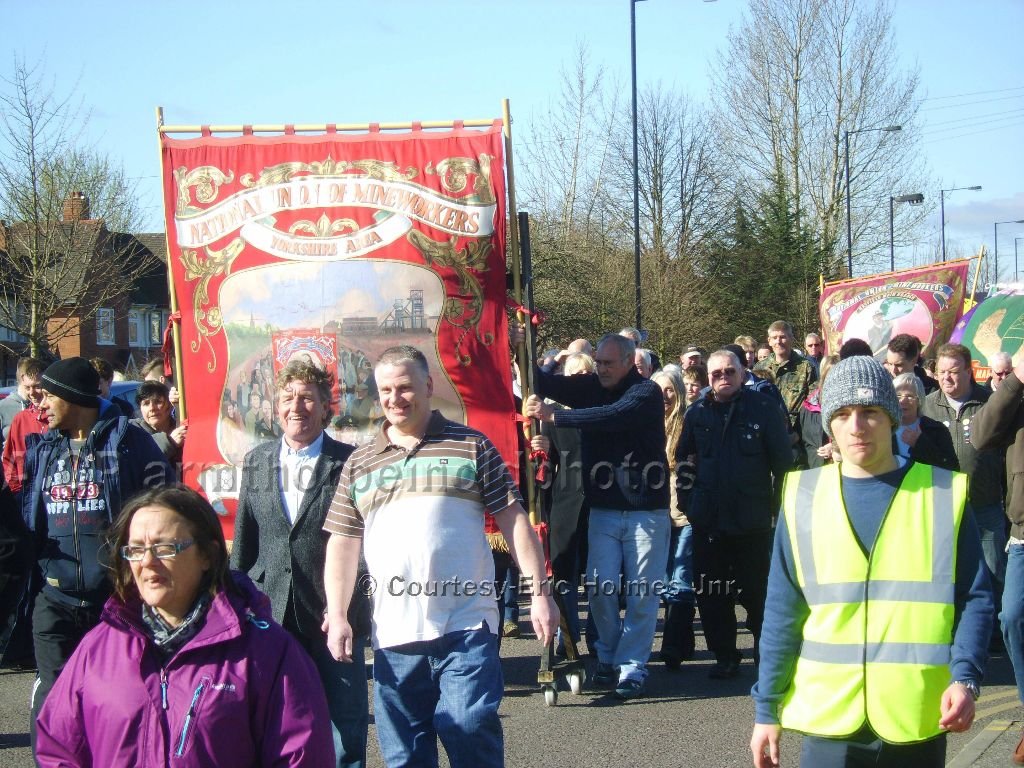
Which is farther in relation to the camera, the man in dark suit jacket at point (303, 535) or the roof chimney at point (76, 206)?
the roof chimney at point (76, 206)

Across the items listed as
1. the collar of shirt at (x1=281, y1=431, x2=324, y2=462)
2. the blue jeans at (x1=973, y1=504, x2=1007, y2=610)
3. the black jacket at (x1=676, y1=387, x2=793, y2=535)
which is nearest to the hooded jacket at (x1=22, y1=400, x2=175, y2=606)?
the collar of shirt at (x1=281, y1=431, x2=324, y2=462)

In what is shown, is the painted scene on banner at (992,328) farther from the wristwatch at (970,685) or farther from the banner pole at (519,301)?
the wristwatch at (970,685)

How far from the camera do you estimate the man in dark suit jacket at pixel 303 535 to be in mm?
4531

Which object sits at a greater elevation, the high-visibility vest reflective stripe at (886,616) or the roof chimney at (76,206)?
the roof chimney at (76,206)

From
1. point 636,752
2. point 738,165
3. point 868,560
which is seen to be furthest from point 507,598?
point 738,165

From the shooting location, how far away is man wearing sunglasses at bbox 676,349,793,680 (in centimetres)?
690

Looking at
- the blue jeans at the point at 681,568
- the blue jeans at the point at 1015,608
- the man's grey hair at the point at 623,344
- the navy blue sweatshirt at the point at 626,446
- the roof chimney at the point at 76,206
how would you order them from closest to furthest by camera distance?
the blue jeans at the point at 1015,608 < the navy blue sweatshirt at the point at 626,446 < the man's grey hair at the point at 623,344 < the blue jeans at the point at 681,568 < the roof chimney at the point at 76,206

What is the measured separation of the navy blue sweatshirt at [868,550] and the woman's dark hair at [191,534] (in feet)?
4.96

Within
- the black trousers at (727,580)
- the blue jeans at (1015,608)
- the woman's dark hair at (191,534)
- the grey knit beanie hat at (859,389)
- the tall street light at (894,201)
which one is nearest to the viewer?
the woman's dark hair at (191,534)

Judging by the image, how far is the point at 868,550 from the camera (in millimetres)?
3119

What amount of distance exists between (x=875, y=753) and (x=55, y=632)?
320cm

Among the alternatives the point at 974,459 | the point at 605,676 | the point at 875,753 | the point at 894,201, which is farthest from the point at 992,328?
the point at 894,201

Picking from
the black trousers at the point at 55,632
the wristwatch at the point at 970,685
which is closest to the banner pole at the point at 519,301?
the black trousers at the point at 55,632

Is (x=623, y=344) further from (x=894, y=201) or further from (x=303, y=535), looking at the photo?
(x=894, y=201)
